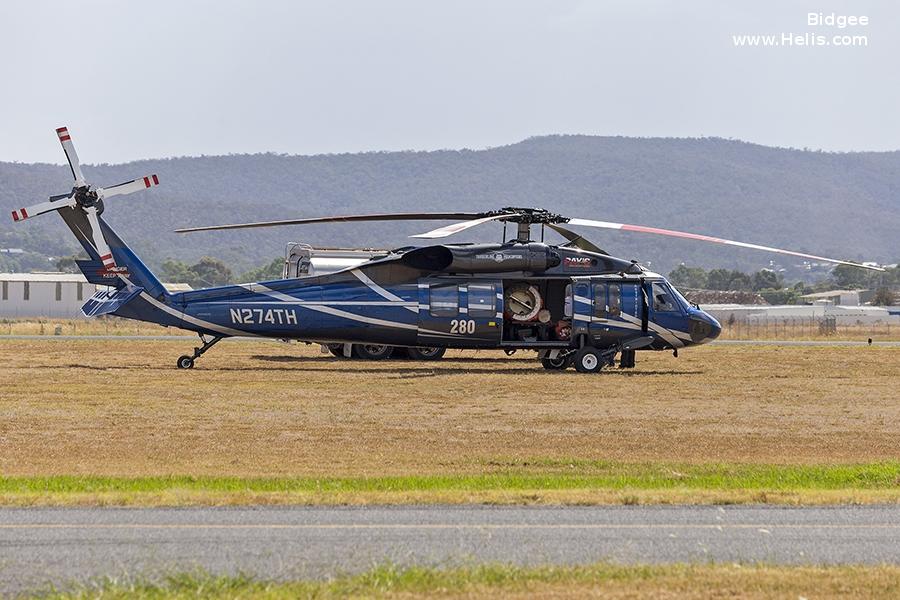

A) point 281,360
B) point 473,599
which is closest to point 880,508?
point 473,599

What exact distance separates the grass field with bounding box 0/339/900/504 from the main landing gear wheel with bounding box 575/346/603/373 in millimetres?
930

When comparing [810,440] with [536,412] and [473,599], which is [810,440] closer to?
[536,412]

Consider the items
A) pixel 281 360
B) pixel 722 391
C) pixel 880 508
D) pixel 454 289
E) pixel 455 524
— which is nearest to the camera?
pixel 455 524

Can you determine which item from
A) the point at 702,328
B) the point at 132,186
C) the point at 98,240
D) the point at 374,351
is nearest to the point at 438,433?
the point at 132,186

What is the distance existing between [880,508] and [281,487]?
6435 millimetres

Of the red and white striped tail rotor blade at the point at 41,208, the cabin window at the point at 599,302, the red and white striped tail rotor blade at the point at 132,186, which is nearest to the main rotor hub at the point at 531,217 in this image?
the cabin window at the point at 599,302

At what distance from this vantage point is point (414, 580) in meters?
9.80

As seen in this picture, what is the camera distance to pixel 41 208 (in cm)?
3011

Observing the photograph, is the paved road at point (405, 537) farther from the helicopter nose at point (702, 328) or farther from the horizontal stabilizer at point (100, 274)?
the helicopter nose at point (702, 328)

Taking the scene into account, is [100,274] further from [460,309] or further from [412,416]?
[412,416]

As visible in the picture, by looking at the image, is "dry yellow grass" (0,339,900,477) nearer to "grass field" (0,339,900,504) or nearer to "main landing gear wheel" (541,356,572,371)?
"grass field" (0,339,900,504)

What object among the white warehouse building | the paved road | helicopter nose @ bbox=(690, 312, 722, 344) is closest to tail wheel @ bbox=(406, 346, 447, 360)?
helicopter nose @ bbox=(690, 312, 722, 344)

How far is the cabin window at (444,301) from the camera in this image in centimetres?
3291

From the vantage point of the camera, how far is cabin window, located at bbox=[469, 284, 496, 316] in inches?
1297
